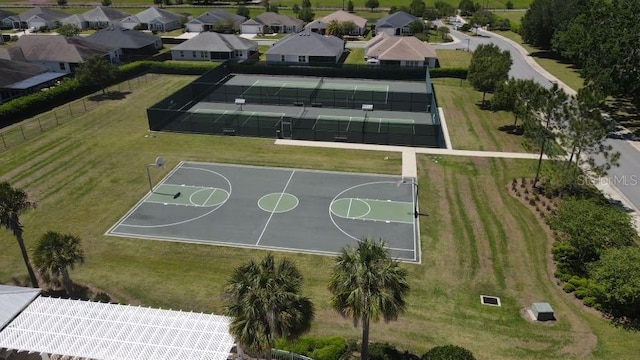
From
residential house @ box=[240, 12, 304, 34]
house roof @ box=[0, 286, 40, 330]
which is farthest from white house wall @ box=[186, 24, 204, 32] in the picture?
house roof @ box=[0, 286, 40, 330]

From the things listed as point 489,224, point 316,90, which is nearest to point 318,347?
point 489,224

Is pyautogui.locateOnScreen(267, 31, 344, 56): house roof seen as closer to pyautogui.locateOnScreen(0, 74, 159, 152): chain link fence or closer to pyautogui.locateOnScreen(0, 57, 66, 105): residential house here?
pyautogui.locateOnScreen(0, 74, 159, 152): chain link fence

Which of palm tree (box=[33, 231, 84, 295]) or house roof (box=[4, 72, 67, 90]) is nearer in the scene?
palm tree (box=[33, 231, 84, 295])

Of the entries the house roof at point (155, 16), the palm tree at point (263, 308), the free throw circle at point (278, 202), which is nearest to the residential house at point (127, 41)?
the house roof at point (155, 16)

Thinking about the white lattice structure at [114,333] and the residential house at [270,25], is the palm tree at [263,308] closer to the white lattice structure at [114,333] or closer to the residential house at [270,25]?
the white lattice structure at [114,333]

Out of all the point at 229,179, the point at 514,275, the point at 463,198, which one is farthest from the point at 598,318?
the point at 229,179

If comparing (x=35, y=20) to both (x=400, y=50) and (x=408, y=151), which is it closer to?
(x=400, y=50)
